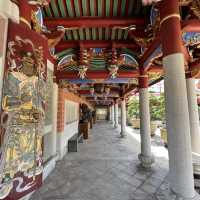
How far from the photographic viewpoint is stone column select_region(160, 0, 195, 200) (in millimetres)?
2025

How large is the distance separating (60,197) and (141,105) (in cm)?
326

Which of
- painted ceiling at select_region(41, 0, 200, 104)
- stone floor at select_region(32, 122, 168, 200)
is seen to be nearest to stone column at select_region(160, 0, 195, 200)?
painted ceiling at select_region(41, 0, 200, 104)

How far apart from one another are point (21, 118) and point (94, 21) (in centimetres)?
267

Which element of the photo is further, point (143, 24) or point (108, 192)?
point (143, 24)

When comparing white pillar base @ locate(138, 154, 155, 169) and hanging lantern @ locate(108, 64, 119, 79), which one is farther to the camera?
hanging lantern @ locate(108, 64, 119, 79)

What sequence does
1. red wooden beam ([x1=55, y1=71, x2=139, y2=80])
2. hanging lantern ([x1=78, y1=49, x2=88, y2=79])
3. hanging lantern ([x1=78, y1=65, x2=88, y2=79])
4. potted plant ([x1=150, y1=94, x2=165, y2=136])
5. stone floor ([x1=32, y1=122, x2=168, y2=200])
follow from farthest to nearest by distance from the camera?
potted plant ([x1=150, y1=94, x2=165, y2=136]), red wooden beam ([x1=55, y1=71, x2=139, y2=80]), hanging lantern ([x1=78, y1=65, x2=88, y2=79]), hanging lantern ([x1=78, y1=49, x2=88, y2=79]), stone floor ([x1=32, y1=122, x2=168, y2=200])

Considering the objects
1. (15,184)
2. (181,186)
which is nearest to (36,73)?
(15,184)

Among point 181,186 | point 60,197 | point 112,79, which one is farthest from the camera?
point 112,79

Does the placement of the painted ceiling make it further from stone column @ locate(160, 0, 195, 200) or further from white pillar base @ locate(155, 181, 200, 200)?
white pillar base @ locate(155, 181, 200, 200)

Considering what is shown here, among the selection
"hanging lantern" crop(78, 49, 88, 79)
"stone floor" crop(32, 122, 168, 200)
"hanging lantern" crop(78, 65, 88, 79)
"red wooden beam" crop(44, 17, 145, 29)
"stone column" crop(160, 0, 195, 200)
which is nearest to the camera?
"stone column" crop(160, 0, 195, 200)

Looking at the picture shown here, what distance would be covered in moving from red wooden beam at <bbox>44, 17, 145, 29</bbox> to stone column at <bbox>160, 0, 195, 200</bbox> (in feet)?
3.84

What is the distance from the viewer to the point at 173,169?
212 centimetres

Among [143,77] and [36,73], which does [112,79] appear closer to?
[143,77]

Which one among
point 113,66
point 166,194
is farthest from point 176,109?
point 113,66
